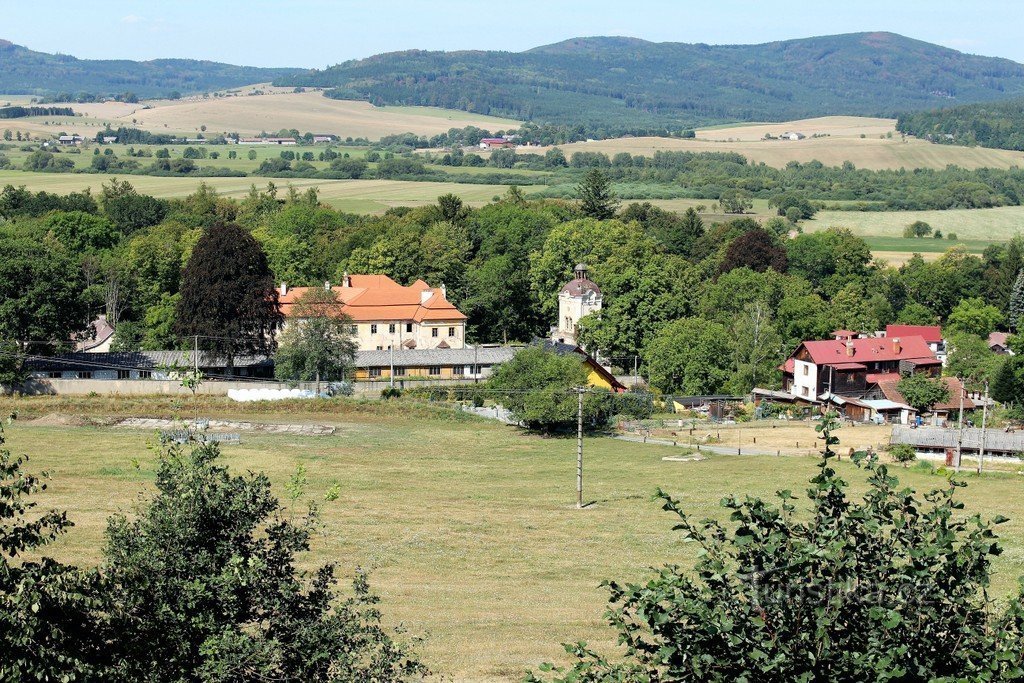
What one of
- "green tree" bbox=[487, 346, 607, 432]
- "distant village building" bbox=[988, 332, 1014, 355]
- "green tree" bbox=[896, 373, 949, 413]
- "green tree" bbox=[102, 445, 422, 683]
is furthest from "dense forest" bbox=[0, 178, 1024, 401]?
"green tree" bbox=[102, 445, 422, 683]

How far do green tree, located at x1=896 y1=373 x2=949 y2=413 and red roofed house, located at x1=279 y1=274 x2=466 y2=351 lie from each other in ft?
83.2

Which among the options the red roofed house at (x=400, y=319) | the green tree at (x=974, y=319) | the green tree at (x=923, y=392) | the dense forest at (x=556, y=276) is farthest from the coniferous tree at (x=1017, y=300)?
the red roofed house at (x=400, y=319)

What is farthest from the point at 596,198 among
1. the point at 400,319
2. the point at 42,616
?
the point at 42,616

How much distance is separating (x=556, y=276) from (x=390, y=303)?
13.1 metres

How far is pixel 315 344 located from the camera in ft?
215

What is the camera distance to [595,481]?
48875mm

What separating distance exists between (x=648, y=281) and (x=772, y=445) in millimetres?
22214

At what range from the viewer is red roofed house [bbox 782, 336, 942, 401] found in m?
71.5

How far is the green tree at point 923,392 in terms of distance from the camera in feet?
224

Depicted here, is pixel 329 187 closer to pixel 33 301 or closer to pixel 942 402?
pixel 33 301

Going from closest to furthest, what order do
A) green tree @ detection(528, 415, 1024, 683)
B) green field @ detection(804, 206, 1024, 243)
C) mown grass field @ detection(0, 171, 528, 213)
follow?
green tree @ detection(528, 415, 1024, 683), green field @ detection(804, 206, 1024, 243), mown grass field @ detection(0, 171, 528, 213)

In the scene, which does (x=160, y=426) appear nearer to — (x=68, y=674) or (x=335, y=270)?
(x=335, y=270)

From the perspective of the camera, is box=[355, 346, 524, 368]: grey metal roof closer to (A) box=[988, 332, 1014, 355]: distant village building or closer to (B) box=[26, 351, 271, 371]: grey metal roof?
(B) box=[26, 351, 271, 371]: grey metal roof

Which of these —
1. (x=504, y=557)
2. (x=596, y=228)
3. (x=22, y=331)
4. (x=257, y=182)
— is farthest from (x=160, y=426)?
(x=257, y=182)
